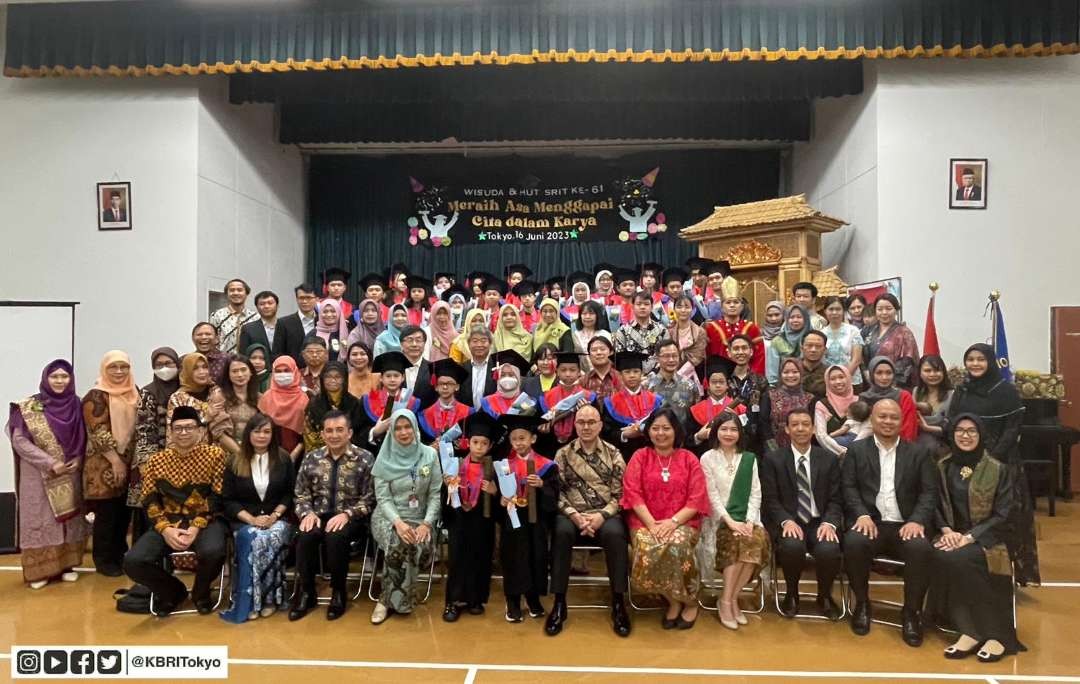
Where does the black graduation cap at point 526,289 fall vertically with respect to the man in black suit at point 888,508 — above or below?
above

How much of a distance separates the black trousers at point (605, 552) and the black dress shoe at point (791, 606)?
925 millimetres

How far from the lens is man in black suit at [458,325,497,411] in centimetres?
473

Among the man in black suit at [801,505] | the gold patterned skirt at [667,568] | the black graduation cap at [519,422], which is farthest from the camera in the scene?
the black graduation cap at [519,422]

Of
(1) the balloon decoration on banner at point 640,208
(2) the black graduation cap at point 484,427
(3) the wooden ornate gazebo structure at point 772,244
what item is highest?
(1) the balloon decoration on banner at point 640,208

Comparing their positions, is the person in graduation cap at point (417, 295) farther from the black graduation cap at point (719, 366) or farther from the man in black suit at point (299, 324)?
the black graduation cap at point (719, 366)

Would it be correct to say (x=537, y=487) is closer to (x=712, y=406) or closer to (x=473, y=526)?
(x=473, y=526)

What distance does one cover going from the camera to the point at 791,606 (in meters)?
3.88

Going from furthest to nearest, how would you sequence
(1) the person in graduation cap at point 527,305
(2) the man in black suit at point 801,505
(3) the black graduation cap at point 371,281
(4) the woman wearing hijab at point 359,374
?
(3) the black graduation cap at point 371,281, (1) the person in graduation cap at point 527,305, (4) the woman wearing hijab at point 359,374, (2) the man in black suit at point 801,505

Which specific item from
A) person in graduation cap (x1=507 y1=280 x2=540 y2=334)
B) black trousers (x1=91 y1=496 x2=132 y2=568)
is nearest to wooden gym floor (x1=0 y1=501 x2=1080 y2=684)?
black trousers (x1=91 y1=496 x2=132 y2=568)

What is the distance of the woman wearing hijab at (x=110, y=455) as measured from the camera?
4496mm

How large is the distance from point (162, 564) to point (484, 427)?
6.29ft

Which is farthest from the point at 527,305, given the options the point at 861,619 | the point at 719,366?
the point at 861,619

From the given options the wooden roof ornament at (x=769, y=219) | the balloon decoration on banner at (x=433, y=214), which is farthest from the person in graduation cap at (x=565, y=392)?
the balloon decoration on banner at (x=433, y=214)

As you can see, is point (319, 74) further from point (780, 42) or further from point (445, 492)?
point (445, 492)
